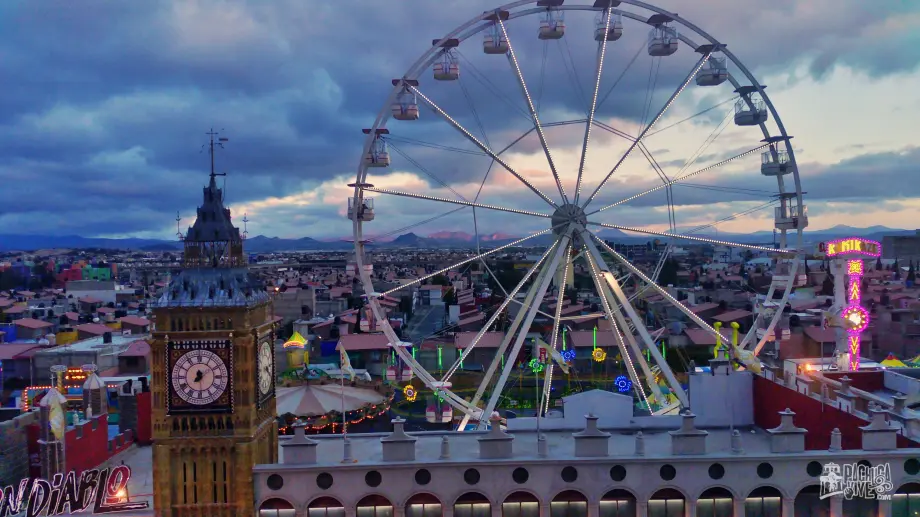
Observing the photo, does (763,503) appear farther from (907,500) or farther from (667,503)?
(907,500)

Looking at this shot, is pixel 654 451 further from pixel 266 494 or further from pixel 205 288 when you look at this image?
pixel 205 288

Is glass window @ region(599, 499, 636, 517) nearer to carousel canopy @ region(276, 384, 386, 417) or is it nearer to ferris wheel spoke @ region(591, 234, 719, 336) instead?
ferris wheel spoke @ region(591, 234, 719, 336)

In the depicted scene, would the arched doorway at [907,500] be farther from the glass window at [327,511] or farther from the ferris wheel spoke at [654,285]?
the glass window at [327,511]

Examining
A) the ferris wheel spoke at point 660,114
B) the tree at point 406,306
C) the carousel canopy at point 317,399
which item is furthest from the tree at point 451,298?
the ferris wheel spoke at point 660,114

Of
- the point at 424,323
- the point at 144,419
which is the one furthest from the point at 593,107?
the point at 424,323

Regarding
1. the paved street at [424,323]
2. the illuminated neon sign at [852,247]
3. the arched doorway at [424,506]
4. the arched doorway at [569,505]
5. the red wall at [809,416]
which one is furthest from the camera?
the paved street at [424,323]
